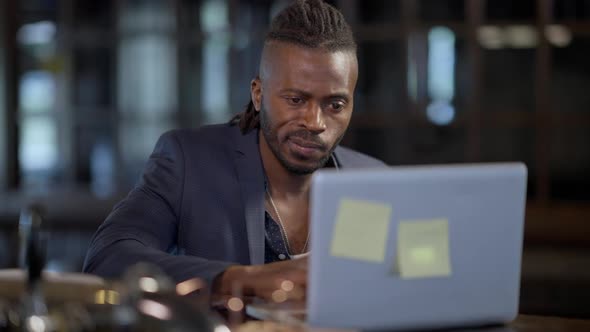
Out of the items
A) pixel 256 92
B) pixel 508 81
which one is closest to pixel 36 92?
pixel 508 81

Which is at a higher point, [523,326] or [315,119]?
[315,119]

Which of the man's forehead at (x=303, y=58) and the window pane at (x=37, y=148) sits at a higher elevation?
the man's forehead at (x=303, y=58)

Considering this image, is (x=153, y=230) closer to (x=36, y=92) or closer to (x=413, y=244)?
(x=413, y=244)

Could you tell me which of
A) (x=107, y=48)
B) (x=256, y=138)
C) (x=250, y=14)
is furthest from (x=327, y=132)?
(x=107, y=48)

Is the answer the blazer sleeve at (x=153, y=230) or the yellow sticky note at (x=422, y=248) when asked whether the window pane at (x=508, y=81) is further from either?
the yellow sticky note at (x=422, y=248)

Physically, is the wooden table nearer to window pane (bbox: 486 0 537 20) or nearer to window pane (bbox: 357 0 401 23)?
window pane (bbox: 486 0 537 20)

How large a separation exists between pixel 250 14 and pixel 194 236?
7.71ft

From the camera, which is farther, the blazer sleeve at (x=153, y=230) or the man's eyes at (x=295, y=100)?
the man's eyes at (x=295, y=100)

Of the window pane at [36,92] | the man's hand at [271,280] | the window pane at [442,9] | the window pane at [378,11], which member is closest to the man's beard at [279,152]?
the man's hand at [271,280]

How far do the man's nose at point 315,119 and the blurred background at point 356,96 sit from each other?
77.2 inches

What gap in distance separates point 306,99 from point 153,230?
464mm

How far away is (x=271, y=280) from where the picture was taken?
5.44 feet

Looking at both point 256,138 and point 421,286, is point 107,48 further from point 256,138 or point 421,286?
point 421,286

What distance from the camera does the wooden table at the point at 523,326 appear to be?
1479mm
